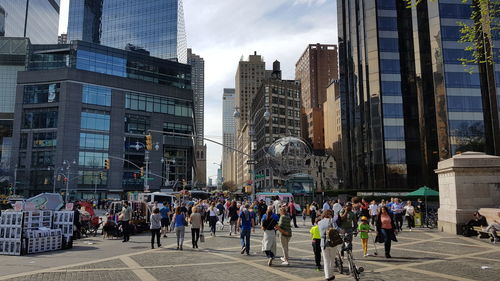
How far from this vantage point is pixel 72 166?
253 feet

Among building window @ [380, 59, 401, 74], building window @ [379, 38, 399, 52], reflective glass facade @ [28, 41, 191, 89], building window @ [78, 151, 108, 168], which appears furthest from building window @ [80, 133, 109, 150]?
building window @ [379, 38, 399, 52]

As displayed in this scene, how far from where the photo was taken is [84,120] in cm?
8075

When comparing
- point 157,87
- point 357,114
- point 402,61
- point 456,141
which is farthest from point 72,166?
point 456,141

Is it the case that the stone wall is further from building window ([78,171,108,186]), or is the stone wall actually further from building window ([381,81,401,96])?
building window ([78,171,108,186])

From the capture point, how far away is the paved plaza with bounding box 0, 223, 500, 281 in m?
10.0

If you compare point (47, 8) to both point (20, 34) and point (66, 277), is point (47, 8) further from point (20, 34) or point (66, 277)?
point (66, 277)

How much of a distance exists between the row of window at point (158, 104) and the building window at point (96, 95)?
4.25 metres

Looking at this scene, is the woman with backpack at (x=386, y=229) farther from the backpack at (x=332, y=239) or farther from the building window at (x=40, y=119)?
the building window at (x=40, y=119)

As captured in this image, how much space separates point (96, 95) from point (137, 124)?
1098cm

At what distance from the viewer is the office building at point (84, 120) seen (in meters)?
78.4

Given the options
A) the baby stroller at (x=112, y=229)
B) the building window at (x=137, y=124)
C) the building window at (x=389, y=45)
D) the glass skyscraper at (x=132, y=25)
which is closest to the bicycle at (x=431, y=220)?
the baby stroller at (x=112, y=229)

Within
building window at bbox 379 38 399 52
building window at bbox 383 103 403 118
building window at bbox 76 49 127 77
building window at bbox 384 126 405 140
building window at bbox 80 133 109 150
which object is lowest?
building window at bbox 384 126 405 140

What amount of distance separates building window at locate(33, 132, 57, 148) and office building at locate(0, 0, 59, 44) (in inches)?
2744

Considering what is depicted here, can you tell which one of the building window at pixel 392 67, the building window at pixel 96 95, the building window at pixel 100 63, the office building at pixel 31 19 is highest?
the office building at pixel 31 19
